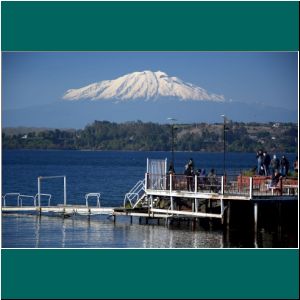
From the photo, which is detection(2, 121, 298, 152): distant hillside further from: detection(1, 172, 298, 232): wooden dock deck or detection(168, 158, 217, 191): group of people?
detection(168, 158, 217, 191): group of people

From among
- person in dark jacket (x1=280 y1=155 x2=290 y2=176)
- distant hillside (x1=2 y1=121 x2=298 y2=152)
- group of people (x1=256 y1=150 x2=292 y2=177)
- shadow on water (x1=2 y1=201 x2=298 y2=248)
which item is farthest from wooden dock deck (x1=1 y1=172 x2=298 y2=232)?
distant hillside (x1=2 y1=121 x2=298 y2=152)

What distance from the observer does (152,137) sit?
94125 mm

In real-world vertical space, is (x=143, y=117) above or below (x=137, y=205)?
above

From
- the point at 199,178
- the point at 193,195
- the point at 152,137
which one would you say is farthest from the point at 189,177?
the point at 152,137

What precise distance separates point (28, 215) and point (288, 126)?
17899 mm

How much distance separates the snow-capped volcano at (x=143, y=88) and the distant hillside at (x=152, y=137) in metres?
5.02

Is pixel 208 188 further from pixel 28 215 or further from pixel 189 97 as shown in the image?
pixel 189 97

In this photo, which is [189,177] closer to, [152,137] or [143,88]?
[143,88]

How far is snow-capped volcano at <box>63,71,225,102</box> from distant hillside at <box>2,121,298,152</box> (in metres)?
5.02

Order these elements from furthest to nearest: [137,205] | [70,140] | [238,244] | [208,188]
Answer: [70,140]
[137,205]
[208,188]
[238,244]

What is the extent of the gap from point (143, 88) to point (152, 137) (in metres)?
49.4

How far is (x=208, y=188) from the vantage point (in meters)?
37.6

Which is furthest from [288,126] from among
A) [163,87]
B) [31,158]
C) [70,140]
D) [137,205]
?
[31,158]

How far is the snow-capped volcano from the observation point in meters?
43.8
